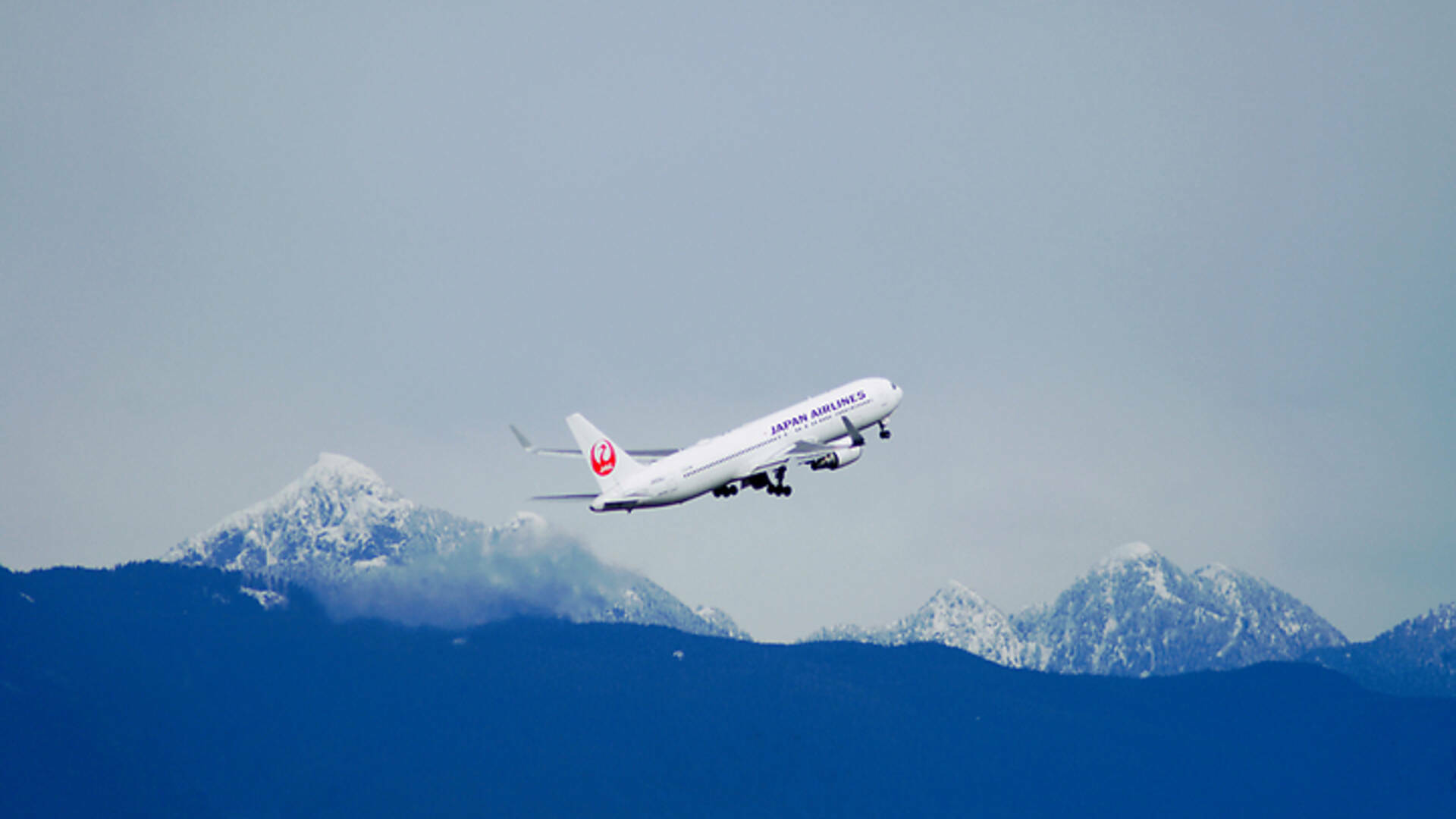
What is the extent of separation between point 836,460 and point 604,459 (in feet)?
72.2

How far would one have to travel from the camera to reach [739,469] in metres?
158

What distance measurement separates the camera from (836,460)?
162375 mm

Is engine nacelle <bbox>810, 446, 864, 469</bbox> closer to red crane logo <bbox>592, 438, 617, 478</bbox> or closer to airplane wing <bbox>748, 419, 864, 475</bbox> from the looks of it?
airplane wing <bbox>748, 419, 864, 475</bbox>

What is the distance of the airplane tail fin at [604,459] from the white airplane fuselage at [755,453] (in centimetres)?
10

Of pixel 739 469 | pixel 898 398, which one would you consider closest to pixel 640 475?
Result: pixel 739 469

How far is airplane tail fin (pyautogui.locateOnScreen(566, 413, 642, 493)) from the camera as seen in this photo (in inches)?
6260

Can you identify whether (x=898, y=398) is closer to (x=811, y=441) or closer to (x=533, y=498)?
(x=811, y=441)

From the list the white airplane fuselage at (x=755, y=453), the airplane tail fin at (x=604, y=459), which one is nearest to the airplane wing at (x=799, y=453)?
the white airplane fuselage at (x=755, y=453)

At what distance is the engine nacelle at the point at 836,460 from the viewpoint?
162250 millimetres

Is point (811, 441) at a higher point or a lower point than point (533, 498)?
higher

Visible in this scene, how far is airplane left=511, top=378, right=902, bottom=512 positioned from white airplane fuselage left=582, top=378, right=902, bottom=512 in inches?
2.7

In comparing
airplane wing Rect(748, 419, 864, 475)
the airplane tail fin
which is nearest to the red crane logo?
the airplane tail fin

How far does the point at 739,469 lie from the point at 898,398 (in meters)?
24.5

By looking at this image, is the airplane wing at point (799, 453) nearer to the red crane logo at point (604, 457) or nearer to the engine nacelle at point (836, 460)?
the engine nacelle at point (836, 460)
